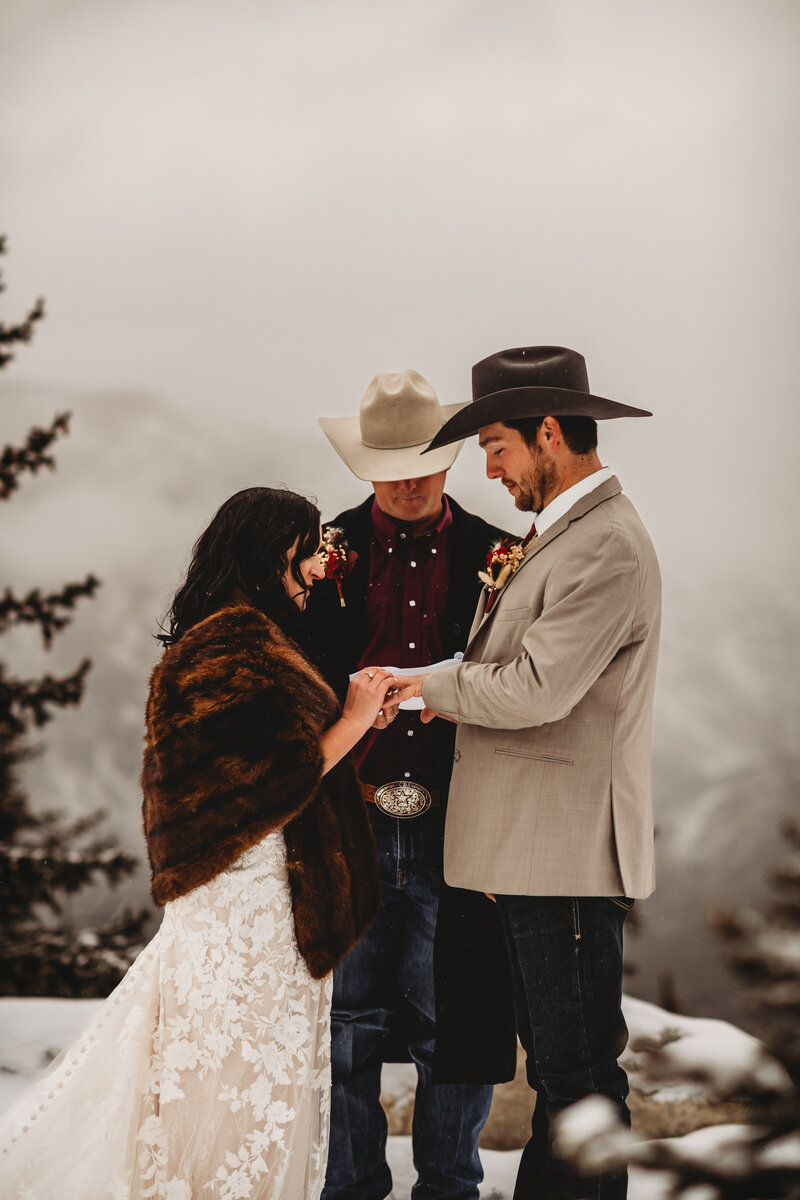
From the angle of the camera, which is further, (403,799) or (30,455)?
(30,455)

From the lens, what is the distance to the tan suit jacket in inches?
90.9

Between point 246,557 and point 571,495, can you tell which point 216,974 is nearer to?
point 246,557

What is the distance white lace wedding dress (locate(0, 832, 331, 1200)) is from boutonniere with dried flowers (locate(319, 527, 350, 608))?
3.02 ft

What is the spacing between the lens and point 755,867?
452cm

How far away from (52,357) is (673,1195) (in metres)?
4.49

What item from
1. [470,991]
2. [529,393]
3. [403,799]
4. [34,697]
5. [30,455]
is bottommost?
[470,991]

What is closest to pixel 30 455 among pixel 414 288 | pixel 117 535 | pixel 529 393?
pixel 117 535

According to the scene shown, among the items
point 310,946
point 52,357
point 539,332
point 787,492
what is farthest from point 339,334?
point 310,946

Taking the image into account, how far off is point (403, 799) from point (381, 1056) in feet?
2.55

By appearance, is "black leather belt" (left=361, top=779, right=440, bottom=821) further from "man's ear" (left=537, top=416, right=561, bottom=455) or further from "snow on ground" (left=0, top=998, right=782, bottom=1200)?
"snow on ground" (left=0, top=998, right=782, bottom=1200)

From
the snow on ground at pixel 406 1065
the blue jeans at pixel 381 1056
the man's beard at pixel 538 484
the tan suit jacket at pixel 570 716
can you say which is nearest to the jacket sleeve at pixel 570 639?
the tan suit jacket at pixel 570 716

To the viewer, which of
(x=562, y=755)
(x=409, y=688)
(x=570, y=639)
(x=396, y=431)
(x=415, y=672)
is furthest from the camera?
(x=396, y=431)

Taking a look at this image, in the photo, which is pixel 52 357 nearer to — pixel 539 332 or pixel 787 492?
pixel 539 332

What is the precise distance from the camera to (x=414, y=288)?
183 inches
